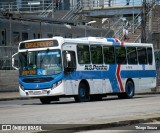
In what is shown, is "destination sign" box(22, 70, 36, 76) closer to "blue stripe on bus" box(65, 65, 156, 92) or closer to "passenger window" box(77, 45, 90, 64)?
"blue stripe on bus" box(65, 65, 156, 92)

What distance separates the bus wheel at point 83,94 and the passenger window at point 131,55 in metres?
4.50

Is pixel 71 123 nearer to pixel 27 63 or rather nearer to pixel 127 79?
pixel 27 63

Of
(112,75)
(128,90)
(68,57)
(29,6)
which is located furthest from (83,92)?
(29,6)

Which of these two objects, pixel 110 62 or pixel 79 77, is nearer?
pixel 79 77

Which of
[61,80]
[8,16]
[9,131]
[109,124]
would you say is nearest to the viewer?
[9,131]

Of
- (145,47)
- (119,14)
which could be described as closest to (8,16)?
(145,47)

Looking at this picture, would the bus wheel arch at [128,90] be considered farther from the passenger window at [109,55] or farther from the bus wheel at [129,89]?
the passenger window at [109,55]

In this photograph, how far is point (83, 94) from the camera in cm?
2830

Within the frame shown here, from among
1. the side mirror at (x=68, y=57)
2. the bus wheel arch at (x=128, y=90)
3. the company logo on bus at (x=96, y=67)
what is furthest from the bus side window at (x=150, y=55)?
the side mirror at (x=68, y=57)

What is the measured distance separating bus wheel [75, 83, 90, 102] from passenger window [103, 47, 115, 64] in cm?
239

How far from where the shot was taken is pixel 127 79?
31984 millimetres

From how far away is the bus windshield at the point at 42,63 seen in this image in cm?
2694

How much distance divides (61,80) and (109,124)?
11880mm

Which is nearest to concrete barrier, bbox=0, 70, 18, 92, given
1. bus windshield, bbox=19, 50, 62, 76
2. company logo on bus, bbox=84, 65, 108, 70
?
company logo on bus, bbox=84, 65, 108, 70
